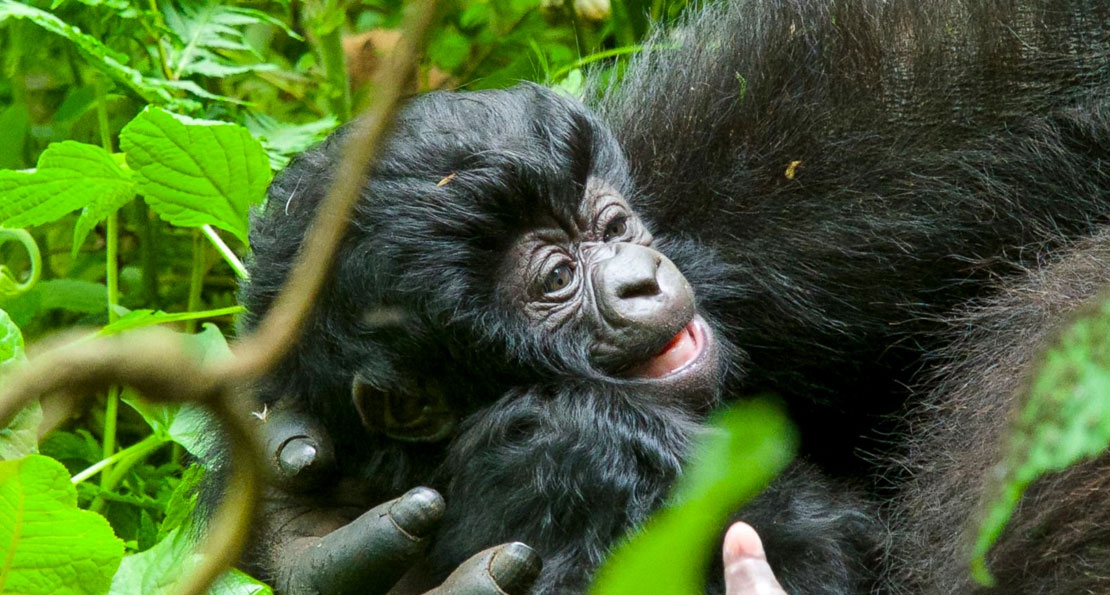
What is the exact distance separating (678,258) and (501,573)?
80cm

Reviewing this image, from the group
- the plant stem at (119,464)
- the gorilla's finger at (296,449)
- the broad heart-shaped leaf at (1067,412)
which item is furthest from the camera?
the plant stem at (119,464)

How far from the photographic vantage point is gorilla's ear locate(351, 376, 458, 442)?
2.10 metres

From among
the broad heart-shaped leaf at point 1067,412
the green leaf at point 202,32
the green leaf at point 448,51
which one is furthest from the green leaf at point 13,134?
the broad heart-shaped leaf at point 1067,412

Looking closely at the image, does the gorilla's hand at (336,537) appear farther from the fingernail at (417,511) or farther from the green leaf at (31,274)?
the green leaf at (31,274)

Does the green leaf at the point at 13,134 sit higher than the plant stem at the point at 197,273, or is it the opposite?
the green leaf at the point at 13,134

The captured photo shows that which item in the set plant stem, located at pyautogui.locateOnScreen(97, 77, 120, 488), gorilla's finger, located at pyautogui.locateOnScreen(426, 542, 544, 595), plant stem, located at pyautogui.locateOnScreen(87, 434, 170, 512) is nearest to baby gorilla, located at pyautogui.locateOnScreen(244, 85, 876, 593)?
gorilla's finger, located at pyautogui.locateOnScreen(426, 542, 544, 595)

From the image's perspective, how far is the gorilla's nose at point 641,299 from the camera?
2.06 metres

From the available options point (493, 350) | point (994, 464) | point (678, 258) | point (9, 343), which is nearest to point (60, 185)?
point (9, 343)

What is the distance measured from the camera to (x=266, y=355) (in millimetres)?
750

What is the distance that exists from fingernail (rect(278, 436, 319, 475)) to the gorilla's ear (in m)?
0.10

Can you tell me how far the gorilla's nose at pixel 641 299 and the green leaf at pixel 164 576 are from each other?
27.0 inches

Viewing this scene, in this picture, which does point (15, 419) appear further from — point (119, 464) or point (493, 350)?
point (493, 350)

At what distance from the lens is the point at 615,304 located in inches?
82.4

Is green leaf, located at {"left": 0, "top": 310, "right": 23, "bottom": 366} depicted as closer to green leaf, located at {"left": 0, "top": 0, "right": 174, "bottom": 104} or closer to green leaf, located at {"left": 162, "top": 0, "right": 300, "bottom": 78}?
green leaf, located at {"left": 0, "top": 0, "right": 174, "bottom": 104}
